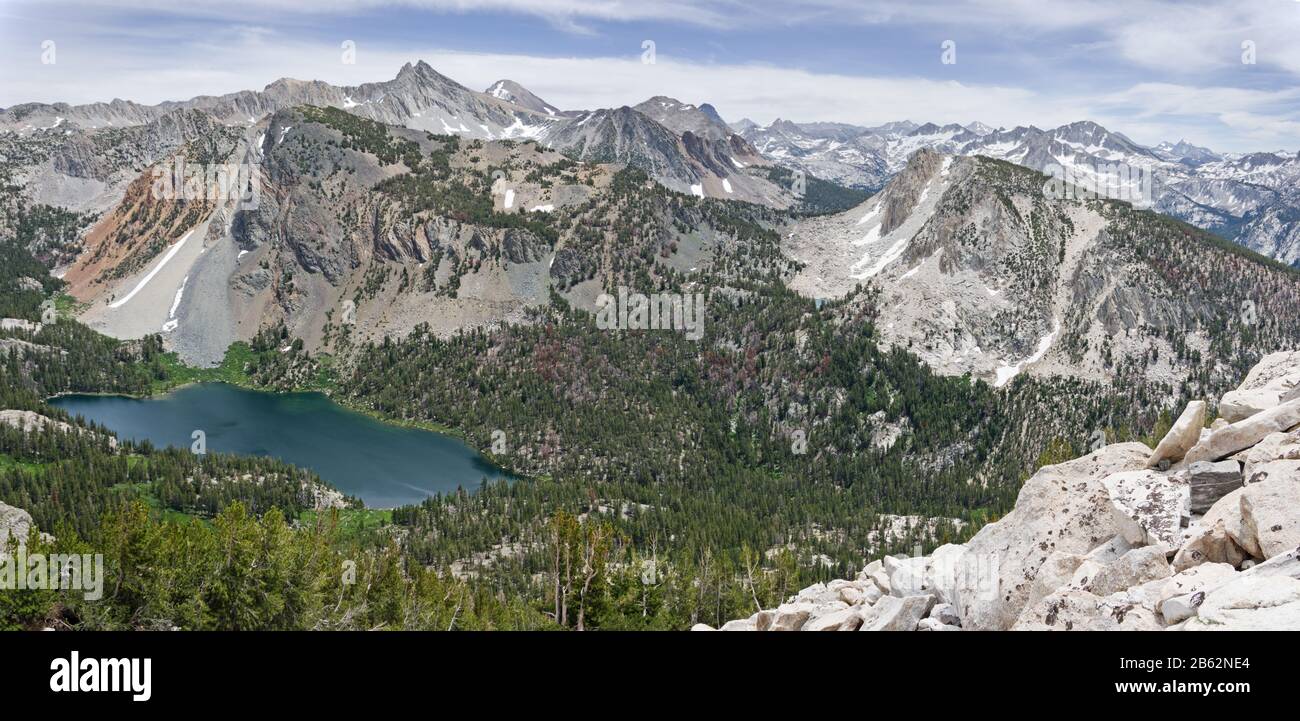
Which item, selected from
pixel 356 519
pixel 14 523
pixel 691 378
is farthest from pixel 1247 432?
pixel 691 378

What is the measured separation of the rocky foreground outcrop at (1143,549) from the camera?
45.6ft

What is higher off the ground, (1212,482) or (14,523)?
(1212,482)

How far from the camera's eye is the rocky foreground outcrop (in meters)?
13.9

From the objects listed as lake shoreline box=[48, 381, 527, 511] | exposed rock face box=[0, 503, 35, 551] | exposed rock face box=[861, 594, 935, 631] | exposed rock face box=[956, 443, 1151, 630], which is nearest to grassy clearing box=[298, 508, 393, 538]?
lake shoreline box=[48, 381, 527, 511]

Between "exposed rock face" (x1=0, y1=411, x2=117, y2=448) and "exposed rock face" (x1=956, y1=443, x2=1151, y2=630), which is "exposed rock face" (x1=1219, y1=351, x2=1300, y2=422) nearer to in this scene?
"exposed rock face" (x1=956, y1=443, x2=1151, y2=630)

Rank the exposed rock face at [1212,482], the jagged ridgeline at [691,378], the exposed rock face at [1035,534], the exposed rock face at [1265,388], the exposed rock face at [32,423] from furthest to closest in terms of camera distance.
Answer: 1. the exposed rock face at [32,423]
2. the jagged ridgeline at [691,378]
3. the exposed rock face at [1265,388]
4. the exposed rock face at [1035,534]
5. the exposed rock face at [1212,482]

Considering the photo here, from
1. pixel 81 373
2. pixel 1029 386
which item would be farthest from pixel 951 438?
pixel 81 373

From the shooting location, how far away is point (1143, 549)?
696 inches

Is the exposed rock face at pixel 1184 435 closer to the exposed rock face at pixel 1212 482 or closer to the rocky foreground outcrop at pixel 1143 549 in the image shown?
the rocky foreground outcrop at pixel 1143 549

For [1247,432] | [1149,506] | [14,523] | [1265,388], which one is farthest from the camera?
[14,523]

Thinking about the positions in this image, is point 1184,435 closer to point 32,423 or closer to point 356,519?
point 356,519

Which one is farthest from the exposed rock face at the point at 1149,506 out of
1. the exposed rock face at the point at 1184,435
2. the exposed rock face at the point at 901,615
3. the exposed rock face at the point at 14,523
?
the exposed rock face at the point at 14,523

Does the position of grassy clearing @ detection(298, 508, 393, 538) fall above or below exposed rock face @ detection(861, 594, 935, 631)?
below
